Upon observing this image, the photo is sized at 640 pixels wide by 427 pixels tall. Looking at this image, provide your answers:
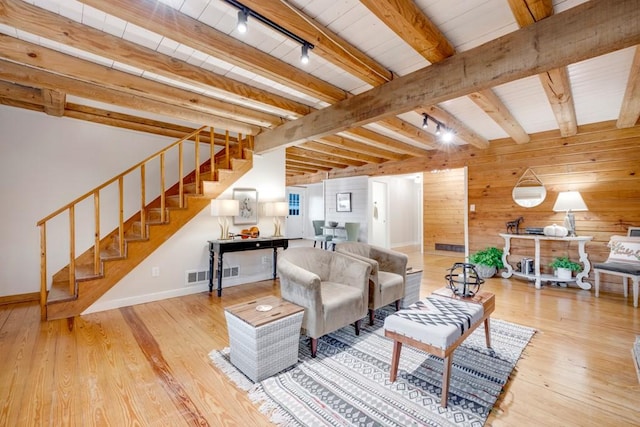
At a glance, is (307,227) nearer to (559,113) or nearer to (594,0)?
(559,113)

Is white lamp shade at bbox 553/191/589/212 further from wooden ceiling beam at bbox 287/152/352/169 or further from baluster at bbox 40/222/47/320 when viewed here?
baluster at bbox 40/222/47/320

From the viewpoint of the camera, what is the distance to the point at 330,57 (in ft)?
7.22

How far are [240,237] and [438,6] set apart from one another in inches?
147

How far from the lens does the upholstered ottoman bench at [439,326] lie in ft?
5.76

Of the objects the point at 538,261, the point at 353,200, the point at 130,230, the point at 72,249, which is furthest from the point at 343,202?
the point at 72,249

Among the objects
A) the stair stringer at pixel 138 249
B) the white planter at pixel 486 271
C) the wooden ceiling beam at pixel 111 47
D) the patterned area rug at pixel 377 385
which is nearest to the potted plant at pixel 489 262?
the white planter at pixel 486 271

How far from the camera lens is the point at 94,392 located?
1.90m

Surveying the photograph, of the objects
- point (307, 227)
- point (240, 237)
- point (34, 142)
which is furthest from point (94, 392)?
point (307, 227)

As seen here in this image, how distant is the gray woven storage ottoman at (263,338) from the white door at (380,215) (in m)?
6.24

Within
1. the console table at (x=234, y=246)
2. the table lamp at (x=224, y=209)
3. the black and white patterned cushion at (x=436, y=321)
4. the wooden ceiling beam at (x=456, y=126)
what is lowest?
the black and white patterned cushion at (x=436, y=321)

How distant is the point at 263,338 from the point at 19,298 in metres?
3.93

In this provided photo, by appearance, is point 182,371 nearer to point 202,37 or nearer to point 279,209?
point 202,37

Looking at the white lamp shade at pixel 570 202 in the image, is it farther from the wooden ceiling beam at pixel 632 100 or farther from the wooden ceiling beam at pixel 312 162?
the wooden ceiling beam at pixel 312 162

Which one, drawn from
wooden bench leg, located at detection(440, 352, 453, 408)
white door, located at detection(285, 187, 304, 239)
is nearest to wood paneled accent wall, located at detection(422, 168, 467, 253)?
white door, located at detection(285, 187, 304, 239)
